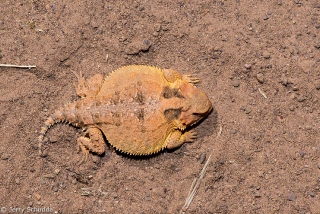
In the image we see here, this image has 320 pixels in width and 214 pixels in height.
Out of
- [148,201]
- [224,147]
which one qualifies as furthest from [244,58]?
[148,201]

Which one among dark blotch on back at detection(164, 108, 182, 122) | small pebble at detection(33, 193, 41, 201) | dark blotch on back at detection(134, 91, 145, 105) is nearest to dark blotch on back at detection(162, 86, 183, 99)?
dark blotch on back at detection(164, 108, 182, 122)

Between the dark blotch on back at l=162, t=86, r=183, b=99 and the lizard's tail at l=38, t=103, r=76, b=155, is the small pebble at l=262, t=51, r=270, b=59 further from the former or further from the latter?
the lizard's tail at l=38, t=103, r=76, b=155

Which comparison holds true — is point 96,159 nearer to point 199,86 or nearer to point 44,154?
point 44,154

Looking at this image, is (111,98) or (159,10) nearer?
(111,98)

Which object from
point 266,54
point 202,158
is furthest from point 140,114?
point 266,54

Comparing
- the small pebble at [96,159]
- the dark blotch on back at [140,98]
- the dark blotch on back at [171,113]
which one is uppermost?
the dark blotch on back at [140,98]

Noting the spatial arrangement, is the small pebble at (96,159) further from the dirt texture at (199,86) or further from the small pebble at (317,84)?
the small pebble at (317,84)

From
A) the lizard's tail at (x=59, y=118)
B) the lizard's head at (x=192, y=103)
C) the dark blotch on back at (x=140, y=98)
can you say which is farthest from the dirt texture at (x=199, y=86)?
the dark blotch on back at (x=140, y=98)

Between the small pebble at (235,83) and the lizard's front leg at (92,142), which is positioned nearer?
the lizard's front leg at (92,142)

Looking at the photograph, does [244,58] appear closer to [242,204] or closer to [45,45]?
[242,204]
